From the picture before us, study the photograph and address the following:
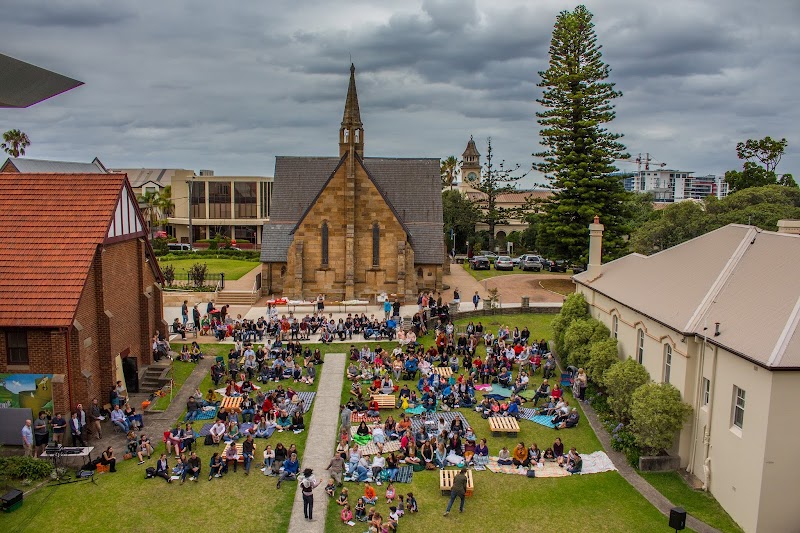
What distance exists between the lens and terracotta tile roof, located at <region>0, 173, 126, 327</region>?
66.1ft

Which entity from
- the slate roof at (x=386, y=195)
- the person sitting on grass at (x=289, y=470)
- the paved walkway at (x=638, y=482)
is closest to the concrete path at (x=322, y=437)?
the person sitting on grass at (x=289, y=470)

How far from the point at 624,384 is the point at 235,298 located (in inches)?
1032

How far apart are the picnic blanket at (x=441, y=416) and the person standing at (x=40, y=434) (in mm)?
11547

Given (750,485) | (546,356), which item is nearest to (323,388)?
(546,356)

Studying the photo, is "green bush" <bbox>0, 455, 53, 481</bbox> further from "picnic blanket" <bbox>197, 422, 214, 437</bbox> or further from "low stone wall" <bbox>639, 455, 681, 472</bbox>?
"low stone wall" <bbox>639, 455, 681, 472</bbox>

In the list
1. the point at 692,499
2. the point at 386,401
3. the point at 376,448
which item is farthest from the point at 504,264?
the point at 692,499

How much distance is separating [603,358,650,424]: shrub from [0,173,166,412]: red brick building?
57.9ft

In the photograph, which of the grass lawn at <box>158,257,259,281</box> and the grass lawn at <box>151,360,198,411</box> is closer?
the grass lawn at <box>151,360,198,411</box>

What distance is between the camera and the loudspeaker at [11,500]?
16.5m

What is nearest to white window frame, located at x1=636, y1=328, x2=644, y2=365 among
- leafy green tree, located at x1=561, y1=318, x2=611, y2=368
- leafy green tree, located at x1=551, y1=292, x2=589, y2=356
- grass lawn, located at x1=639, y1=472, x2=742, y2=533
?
leafy green tree, located at x1=561, y1=318, x2=611, y2=368

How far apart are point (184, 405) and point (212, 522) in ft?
28.8

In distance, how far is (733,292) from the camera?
19.0m

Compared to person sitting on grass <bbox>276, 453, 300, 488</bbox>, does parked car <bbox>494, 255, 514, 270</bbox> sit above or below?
above

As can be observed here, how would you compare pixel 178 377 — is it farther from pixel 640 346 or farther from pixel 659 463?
pixel 659 463
